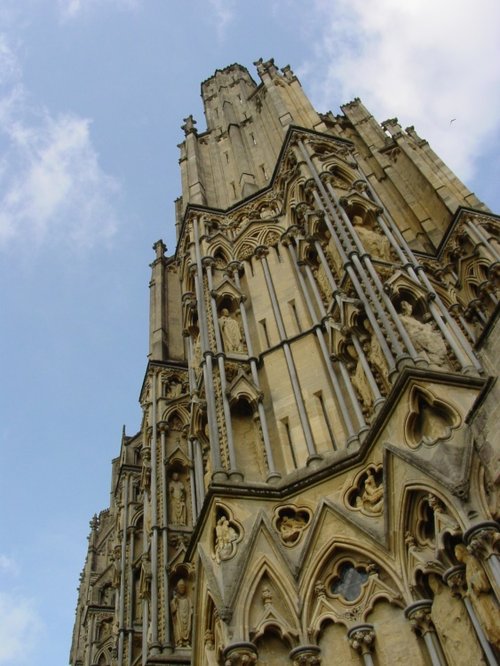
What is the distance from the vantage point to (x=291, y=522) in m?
10.9

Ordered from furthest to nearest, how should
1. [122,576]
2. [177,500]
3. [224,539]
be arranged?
[122,576]
[177,500]
[224,539]

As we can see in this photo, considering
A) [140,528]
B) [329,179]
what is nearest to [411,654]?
[329,179]

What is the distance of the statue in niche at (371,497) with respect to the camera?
33.4ft

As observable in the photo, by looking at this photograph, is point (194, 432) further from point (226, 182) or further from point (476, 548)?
point (226, 182)

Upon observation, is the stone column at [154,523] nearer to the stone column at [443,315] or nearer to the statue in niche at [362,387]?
the statue in niche at [362,387]

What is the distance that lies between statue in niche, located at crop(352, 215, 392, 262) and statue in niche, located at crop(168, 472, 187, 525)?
8429 mm

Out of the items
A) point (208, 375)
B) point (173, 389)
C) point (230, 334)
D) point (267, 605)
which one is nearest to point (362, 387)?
point (208, 375)

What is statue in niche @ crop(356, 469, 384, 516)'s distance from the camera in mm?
10172

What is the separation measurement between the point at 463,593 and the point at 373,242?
7382 mm

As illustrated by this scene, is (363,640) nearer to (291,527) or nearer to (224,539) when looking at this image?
(291,527)

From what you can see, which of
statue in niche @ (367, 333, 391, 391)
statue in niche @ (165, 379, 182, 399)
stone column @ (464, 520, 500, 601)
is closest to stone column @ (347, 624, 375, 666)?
stone column @ (464, 520, 500, 601)

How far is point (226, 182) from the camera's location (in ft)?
72.2

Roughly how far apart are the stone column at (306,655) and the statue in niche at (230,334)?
21.2 ft

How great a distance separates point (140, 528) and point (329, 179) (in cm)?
1249
